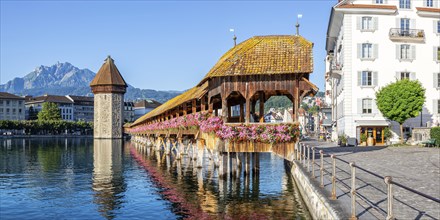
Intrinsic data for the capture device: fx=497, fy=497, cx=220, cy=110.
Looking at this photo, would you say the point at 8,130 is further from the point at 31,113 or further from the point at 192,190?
the point at 192,190

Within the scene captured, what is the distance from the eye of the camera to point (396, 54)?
47.1 metres

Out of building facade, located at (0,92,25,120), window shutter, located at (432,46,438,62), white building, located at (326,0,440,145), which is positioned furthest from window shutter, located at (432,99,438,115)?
building facade, located at (0,92,25,120)

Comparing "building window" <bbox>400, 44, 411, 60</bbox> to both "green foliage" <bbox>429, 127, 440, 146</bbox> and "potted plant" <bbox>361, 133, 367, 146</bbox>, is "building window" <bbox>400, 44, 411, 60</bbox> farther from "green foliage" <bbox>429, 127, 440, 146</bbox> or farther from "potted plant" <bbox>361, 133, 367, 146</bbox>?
"green foliage" <bbox>429, 127, 440, 146</bbox>

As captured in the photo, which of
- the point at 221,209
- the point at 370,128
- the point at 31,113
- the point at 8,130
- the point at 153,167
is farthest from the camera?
the point at 31,113

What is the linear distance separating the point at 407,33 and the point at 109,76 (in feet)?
280

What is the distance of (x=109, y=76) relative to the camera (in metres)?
120

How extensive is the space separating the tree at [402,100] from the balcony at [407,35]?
512 centimetres

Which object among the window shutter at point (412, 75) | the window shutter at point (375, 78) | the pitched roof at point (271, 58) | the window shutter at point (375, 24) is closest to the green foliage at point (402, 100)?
the window shutter at point (375, 78)

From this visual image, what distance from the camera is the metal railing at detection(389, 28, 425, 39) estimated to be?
46656mm

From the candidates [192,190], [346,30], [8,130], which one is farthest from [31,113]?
[192,190]

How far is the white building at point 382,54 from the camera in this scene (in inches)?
1831

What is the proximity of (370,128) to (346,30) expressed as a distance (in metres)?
9.47

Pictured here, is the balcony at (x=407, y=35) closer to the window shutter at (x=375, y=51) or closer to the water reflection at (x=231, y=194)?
the window shutter at (x=375, y=51)

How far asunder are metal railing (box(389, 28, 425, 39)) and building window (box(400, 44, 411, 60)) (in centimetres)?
99
